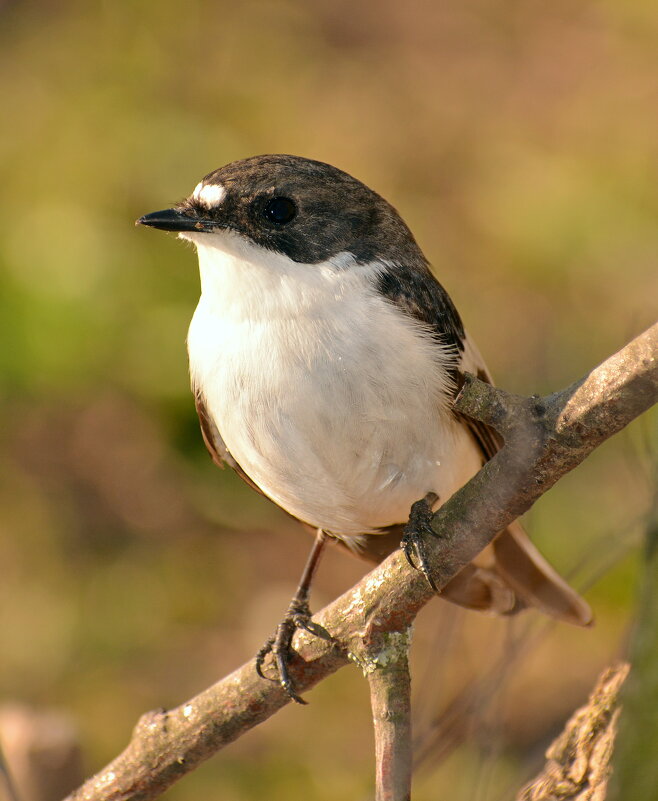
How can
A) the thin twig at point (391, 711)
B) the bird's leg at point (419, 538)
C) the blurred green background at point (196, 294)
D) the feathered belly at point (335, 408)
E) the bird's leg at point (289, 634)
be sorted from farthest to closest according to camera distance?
1. the blurred green background at point (196, 294)
2. the bird's leg at point (289, 634)
3. the feathered belly at point (335, 408)
4. the bird's leg at point (419, 538)
5. the thin twig at point (391, 711)

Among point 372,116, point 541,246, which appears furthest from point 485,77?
point 541,246

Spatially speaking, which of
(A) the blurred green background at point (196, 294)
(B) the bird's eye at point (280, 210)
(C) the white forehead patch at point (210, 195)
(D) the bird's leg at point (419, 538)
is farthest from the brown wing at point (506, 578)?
(C) the white forehead patch at point (210, 195)

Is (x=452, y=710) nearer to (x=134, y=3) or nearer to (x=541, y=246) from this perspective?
(x=541, y=246)

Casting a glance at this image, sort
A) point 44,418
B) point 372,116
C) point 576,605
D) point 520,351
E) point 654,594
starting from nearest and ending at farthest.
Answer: point 654,594, point 576,605, point 520,351, point 44,418, point 372,116

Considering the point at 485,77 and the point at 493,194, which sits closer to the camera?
the point at 493,194

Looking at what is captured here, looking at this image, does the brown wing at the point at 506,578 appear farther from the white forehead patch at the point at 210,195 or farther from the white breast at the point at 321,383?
the white forehead patch at the point at 210,195

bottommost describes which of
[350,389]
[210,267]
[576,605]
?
[576,605]

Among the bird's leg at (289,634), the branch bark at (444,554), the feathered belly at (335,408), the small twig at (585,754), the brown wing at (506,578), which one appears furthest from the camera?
the brown wing at (506,578)

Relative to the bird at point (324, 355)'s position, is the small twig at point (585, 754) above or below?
below
